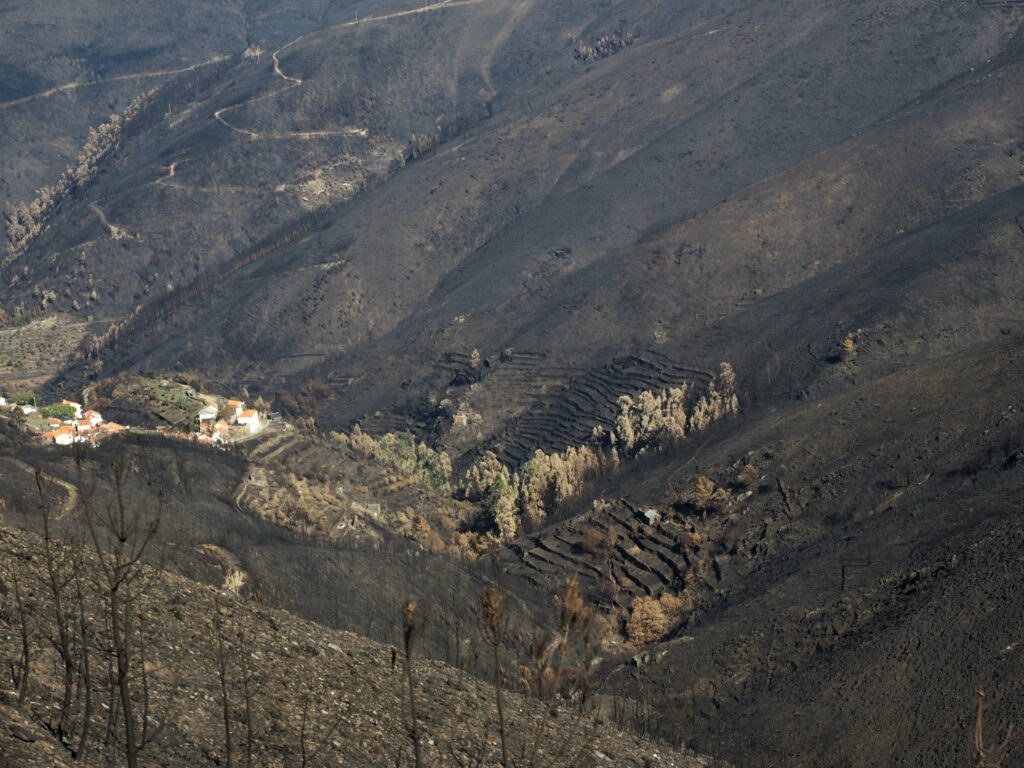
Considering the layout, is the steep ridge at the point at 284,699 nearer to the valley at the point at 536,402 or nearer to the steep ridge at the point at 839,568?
the valley at the point at 536,402

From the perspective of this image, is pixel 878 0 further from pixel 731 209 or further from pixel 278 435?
pixel 278 435

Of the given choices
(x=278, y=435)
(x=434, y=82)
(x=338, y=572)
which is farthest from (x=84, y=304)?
(x=338, y=572)

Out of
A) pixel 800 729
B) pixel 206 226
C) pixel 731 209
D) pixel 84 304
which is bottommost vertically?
pixel 800 729

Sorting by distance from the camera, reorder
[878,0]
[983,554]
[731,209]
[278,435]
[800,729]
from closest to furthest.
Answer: [800,729], [983,554], [278,435], [731,209], [878,0]

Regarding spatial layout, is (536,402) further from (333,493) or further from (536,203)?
(536,203)

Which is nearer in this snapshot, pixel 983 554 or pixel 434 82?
pixel 983 554

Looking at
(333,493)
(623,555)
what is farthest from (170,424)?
(623,555)

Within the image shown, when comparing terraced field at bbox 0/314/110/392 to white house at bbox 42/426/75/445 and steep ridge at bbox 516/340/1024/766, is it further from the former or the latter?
steep ridge at bbox 516/340/1024/766

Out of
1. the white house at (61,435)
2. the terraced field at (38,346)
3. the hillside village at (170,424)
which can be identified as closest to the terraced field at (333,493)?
the hillside village at (170,424)
